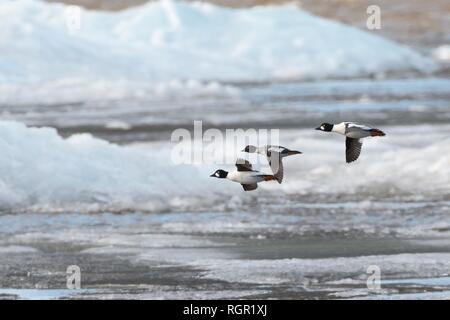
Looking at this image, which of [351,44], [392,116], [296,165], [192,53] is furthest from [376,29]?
[296,165]

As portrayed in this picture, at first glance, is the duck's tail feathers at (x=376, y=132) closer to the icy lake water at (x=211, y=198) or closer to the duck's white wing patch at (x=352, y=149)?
the duck's white wing patch at (x=352, y=149)

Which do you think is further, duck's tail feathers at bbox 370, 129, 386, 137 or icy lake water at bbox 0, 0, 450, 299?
icy lake water at bbox 0, 0, 450, 299

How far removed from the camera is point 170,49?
100 ft

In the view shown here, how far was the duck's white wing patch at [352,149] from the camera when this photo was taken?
7.10 metres

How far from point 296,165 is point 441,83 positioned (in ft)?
43.5

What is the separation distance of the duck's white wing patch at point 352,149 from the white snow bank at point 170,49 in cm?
1684

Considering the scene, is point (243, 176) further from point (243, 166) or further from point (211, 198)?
point (211, 198)

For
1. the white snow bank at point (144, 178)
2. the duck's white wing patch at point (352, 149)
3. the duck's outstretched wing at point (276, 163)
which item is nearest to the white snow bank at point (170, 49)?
the white snow bank at point (144, 178)

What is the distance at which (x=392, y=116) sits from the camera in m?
20.2

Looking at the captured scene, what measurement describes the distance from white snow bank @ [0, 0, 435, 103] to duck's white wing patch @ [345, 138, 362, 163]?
55.3 ft

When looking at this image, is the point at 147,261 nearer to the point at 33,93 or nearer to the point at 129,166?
the point at 129,166

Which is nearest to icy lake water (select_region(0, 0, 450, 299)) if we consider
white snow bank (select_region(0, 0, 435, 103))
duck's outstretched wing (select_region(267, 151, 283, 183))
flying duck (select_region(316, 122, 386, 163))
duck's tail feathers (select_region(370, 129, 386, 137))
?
white snow bank (select_region(0, 0, 435, 103))

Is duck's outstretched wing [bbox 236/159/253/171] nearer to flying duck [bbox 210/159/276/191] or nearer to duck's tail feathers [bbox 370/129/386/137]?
flying duck [bbox 210/159/276/191]

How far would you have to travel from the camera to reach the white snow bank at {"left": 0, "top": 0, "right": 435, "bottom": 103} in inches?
1039
